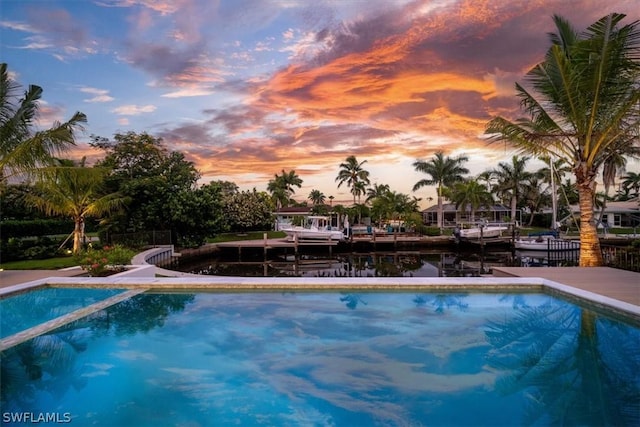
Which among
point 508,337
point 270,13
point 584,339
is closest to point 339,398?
point 508,337

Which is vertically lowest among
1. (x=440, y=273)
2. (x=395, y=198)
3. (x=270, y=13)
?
(x=440, y=273)

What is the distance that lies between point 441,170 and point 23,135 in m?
35.5

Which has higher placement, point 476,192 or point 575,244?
point 476,192

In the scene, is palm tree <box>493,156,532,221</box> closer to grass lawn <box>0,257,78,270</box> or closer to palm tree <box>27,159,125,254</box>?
palm tree <box>27,159,125,254</box>

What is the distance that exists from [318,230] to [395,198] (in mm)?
17304

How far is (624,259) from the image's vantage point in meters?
11.9

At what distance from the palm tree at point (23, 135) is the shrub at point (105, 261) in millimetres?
3108

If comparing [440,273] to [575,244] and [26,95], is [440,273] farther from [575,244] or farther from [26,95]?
[26,95]

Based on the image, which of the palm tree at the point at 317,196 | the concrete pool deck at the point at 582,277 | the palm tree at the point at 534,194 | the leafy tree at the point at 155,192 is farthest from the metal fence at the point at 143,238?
the palm tree at the point at 317,196

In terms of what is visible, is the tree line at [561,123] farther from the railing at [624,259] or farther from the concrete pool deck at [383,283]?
the concrete pool deck at [383,283]

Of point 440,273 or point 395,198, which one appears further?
point 395,198

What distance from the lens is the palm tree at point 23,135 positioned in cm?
1138

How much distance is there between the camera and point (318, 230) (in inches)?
1188

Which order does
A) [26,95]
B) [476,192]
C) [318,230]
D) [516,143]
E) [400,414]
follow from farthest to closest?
[476,192] < [318,230] < [516,143] < [26,95] < [400,414]
